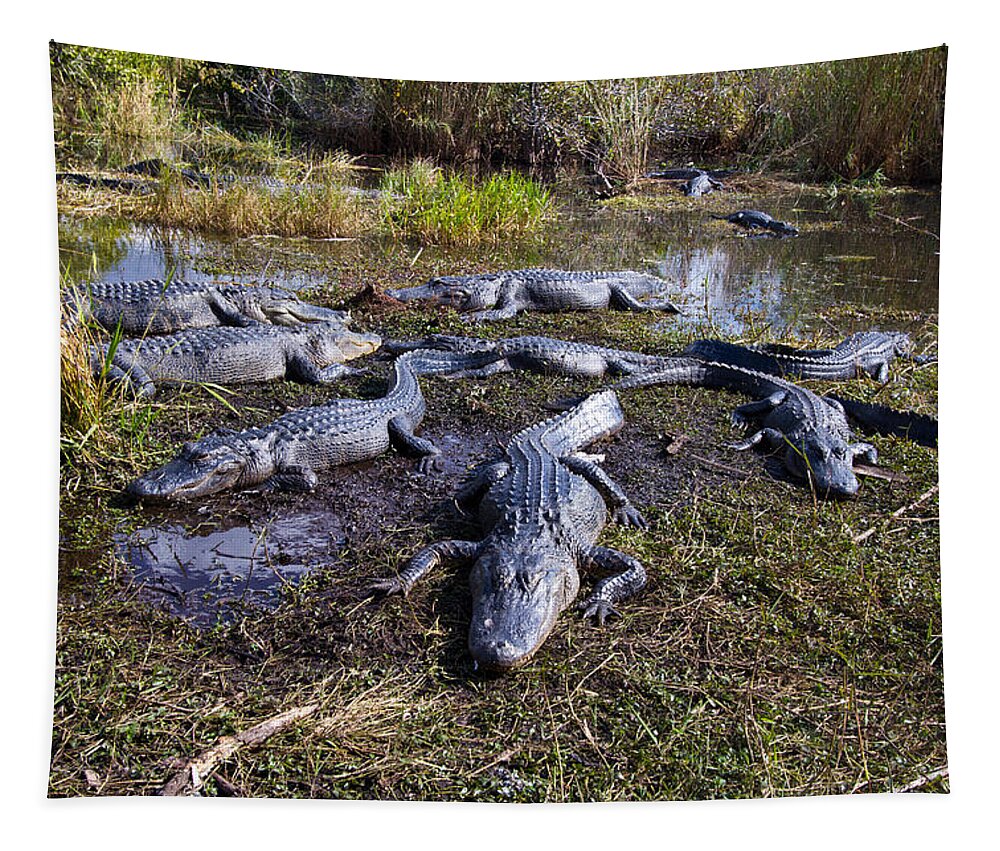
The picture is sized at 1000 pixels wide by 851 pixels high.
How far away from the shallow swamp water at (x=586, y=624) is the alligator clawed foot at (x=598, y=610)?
0.04 m

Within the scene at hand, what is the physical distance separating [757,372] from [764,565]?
4.43 ft

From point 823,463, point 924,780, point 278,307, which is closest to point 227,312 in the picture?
point 278,307

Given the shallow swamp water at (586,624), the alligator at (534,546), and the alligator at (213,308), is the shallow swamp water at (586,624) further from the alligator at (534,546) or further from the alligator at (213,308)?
the alligator at (213,308)

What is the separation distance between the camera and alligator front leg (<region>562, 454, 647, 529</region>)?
9.82 feet

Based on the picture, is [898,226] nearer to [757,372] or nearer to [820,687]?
[757,372]

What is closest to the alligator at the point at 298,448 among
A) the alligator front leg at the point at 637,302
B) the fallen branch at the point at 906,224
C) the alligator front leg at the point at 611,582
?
the alligator front leg at the point at 611,582

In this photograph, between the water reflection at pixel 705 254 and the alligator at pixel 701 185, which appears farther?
the alligator at pixel 701 185

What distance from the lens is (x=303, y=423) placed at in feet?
10.8

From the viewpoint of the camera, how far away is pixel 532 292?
4109 mm

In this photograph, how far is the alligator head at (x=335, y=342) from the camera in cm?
405

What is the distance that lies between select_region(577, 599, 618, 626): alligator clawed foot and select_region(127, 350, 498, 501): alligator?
3.26ft

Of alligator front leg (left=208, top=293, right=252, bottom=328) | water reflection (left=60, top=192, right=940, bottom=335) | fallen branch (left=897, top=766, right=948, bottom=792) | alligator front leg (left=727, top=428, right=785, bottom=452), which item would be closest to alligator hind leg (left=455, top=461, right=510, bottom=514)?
alligator front leg (left=727, top=428, right=785, bottom=452)

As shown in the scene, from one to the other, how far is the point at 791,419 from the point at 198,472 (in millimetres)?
2365

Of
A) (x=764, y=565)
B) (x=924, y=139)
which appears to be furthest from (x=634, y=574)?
(x=924, y=139)
